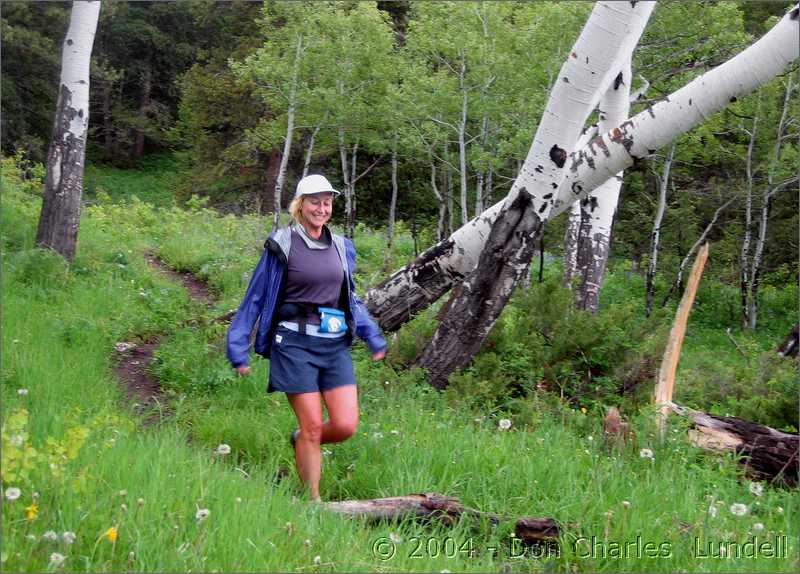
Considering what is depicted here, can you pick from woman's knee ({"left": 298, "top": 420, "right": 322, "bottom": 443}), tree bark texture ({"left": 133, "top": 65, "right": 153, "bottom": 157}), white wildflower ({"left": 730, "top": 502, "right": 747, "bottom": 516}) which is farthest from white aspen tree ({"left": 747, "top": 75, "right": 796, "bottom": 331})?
tree bark texture ({"left": 133, "top": 65, "right": 153, "bottom": 157})

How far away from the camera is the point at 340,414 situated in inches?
176

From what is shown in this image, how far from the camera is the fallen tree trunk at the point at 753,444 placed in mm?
5133

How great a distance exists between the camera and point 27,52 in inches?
1140

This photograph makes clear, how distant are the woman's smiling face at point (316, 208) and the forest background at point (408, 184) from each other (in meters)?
1.47

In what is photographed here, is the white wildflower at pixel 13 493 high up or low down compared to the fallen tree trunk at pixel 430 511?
up

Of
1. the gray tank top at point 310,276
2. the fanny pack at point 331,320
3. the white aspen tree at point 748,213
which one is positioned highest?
the gray tank top at point 310,276

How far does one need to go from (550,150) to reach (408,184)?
80.1ft

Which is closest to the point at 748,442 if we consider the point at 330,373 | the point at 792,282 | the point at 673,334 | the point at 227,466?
the point at 673,334

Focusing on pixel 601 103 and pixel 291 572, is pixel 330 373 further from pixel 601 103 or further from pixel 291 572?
pixel 601 103

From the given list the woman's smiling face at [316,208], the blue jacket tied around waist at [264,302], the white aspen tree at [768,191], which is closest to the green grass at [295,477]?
the blue jacket tied around waist at [264,302]

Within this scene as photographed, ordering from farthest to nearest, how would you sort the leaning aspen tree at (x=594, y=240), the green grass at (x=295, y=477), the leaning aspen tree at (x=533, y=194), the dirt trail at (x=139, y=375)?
the leaning aspen tree at (x=594, y=240)
the dirt trail at (x=139, y=375)
the leaning aspen tree at (x=533, y=194)
the green grass at (x=295, y=477)

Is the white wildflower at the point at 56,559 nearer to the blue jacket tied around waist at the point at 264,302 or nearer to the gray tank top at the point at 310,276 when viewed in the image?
the blue jacket tied around waist at the point at 264,302

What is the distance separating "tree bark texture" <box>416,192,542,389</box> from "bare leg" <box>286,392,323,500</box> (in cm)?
248

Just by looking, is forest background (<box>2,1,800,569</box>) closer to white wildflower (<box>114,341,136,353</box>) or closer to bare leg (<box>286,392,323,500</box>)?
white wildflower (<box>114,341,136,353</box>)
